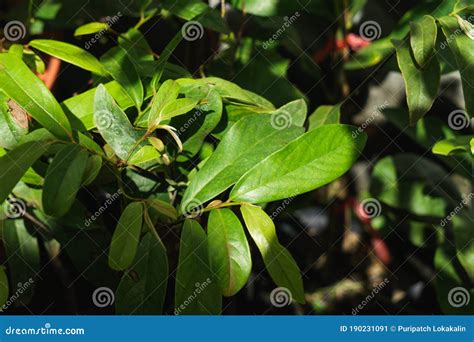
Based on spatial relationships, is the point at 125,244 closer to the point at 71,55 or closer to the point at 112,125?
the point at 112,125

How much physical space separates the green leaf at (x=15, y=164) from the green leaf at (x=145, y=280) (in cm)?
21

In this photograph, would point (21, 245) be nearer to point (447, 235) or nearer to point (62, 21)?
point (62, 21)

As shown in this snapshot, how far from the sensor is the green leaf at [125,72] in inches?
44.0

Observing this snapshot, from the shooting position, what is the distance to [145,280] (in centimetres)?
104

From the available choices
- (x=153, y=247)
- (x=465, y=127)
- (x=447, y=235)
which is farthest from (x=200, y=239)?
(x=465, y=127)

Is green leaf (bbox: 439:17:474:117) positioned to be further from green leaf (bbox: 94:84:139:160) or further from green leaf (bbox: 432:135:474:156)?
green leaf (bbox: 94:84:139:160)

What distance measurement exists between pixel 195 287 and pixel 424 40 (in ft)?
1.68

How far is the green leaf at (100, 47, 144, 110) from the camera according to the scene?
1117 mm

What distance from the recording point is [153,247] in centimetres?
105

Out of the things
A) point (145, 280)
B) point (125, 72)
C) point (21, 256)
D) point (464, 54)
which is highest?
point (464, 54)

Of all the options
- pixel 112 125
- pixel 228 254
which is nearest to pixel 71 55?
pixel 112 125

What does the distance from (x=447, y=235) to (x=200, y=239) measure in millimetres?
771

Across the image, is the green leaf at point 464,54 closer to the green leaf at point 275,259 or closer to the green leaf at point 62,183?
the green leaf at point 275,259

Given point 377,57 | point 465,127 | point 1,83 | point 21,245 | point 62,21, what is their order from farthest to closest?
point 465,127 < point 377,57 < point 62,21 < point 21,245 < point 1,83
